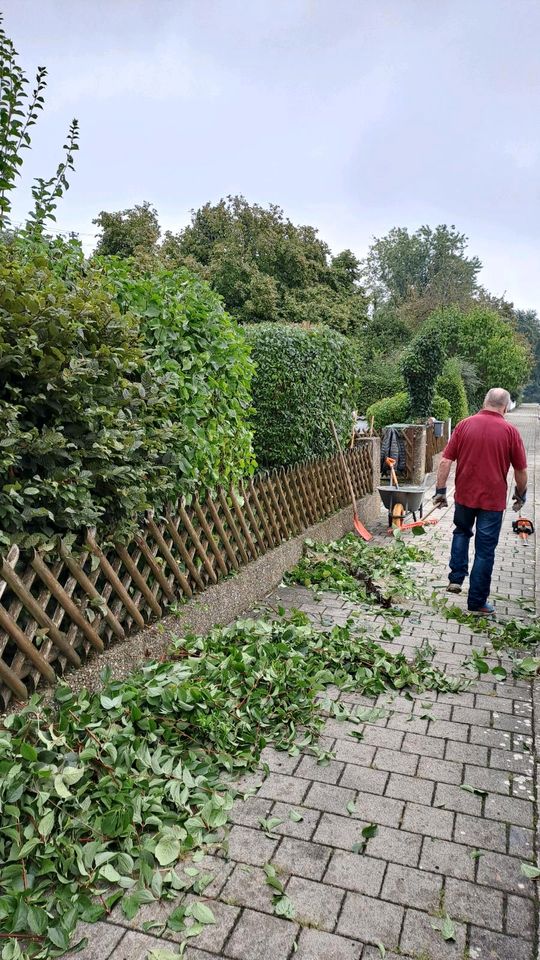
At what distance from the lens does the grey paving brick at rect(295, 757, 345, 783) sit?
2.99 metres

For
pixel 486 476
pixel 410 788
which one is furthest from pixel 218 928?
pixel 486 476

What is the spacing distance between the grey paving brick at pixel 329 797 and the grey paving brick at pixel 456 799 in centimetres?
37

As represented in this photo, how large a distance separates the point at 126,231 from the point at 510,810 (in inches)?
1242

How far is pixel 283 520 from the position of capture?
6.23m

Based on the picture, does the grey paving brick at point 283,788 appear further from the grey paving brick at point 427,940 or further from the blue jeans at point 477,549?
the blue jeans at point 477,549

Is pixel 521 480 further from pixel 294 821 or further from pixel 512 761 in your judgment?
pixel 294 821

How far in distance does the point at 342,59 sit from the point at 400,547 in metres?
5.65

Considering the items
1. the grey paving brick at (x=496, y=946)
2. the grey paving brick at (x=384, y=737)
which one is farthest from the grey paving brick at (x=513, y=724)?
the grey paving brick at (x=496, y=946)

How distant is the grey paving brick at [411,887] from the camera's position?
225cm

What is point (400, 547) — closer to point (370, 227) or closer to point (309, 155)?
point (309, 155)

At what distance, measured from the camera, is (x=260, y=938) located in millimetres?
2090

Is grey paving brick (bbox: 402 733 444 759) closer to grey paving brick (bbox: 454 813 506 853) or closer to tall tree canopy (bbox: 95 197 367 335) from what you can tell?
grey paving brick (bbox: 454 813 506 853)

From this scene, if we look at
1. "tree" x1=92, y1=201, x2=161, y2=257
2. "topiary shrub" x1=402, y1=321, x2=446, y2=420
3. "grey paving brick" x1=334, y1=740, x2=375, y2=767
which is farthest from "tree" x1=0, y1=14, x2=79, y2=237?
"tree" x1=92, y1=201, x2=161, y2=257

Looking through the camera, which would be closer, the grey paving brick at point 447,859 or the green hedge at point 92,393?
the grey paving brick at point 447,859
